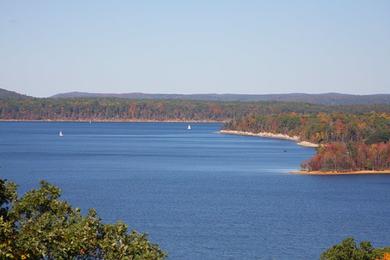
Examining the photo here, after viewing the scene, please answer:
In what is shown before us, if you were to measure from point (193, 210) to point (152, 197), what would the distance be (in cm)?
613

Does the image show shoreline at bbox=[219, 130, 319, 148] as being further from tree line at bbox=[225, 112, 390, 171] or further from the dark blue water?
the dark blue water

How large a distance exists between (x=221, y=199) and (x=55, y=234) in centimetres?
3592

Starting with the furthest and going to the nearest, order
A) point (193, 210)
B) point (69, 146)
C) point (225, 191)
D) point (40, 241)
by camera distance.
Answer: point (69, 146)
point (225, 191)
point (193, 210)
point (40, 241)

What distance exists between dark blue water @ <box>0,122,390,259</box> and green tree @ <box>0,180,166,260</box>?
1573 centimetres

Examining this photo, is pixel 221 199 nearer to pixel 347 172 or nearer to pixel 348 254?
pixel 347 172

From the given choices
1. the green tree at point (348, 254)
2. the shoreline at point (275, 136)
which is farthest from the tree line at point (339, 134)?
the green tree at point (348, 254)

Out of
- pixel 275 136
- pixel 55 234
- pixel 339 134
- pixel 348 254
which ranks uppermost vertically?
pixel 55 234

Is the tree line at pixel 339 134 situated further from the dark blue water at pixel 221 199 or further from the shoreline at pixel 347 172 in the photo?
the dark blue water at pixel 221 199

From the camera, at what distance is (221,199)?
46812mm

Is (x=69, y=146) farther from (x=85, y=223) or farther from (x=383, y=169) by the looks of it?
(x=85, y=223)

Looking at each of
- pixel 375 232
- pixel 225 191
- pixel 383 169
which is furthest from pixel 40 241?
pixel 383 169

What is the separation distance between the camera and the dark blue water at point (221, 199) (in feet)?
106

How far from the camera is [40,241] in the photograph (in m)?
11.0

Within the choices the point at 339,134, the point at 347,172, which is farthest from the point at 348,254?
the point at 339,134
